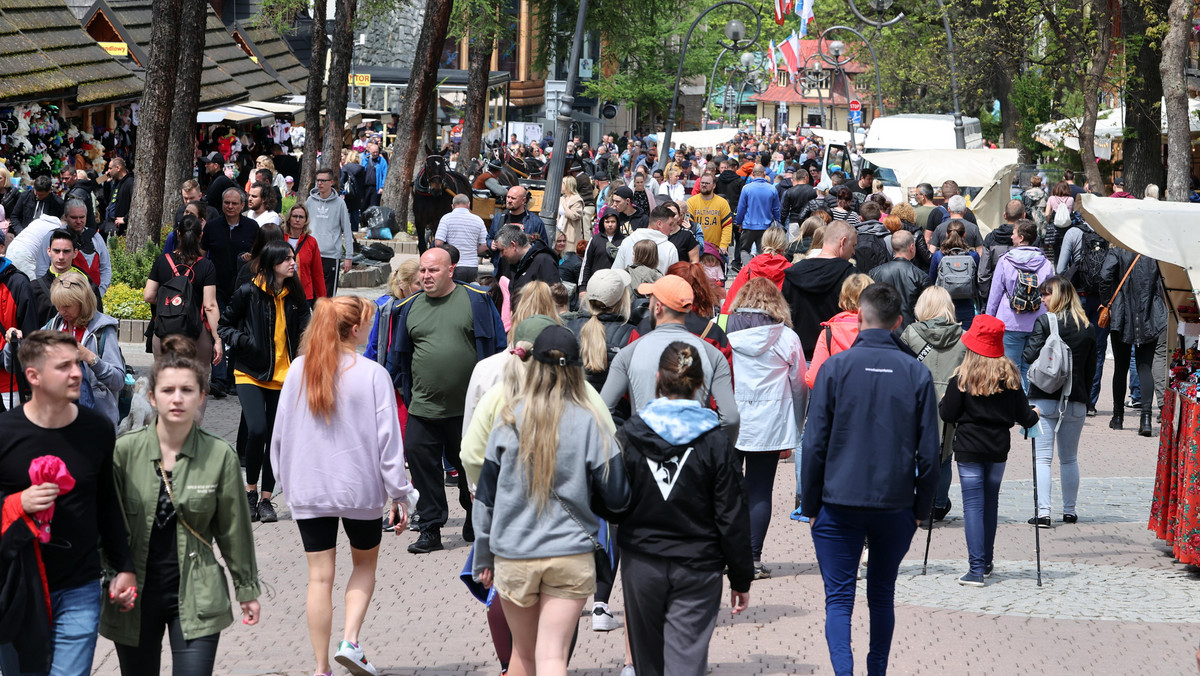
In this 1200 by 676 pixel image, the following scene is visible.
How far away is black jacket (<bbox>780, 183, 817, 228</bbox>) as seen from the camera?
838 inches

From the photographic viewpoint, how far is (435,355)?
7941 mm

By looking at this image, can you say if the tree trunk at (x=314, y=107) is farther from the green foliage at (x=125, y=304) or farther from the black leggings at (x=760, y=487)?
the black leggings at (x=760, y=487)

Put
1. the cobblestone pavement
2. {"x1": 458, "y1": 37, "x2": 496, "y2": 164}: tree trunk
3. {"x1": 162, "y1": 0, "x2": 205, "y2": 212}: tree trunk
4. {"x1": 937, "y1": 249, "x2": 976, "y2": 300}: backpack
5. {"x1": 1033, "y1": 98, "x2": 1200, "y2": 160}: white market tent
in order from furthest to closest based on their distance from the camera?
{"x1": 458, "y1": 37, "x2": 496, "y2": 164}: tree trunk, {"x1": 1033, "y1": 98, "x2": 1200, "y2": 160}: white market tent, {"x1": 162, "y1": 0, "x2": 205, "y2": 212}: tree trunk, {"x1": 937, "y1": 249, "x2": 976, "y2": 300}: backpack, the cobblestone pavement

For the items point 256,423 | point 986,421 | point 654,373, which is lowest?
point 256,423

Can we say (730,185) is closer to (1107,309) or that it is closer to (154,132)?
(154,132)

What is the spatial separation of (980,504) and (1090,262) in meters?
6.88

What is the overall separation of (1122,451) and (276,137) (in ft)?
92.7

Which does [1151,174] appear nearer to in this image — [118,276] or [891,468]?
[118,276]

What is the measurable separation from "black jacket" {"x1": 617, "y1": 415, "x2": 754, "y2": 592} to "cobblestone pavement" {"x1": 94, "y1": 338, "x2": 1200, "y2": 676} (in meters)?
1.45

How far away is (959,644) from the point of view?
6727 millimetres

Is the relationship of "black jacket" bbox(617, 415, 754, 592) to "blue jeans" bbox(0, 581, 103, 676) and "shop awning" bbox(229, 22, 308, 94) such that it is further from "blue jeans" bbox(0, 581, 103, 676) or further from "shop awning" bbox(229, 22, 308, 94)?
"shop awning" bbox(229, 22, 308, 94)

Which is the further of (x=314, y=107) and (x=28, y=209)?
(x=314, y=107)

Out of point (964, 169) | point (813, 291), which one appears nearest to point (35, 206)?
point (813, 291)

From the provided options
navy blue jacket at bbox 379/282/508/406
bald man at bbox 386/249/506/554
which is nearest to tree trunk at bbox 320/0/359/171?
navy blue jacket at bbox 379/282/508/406
